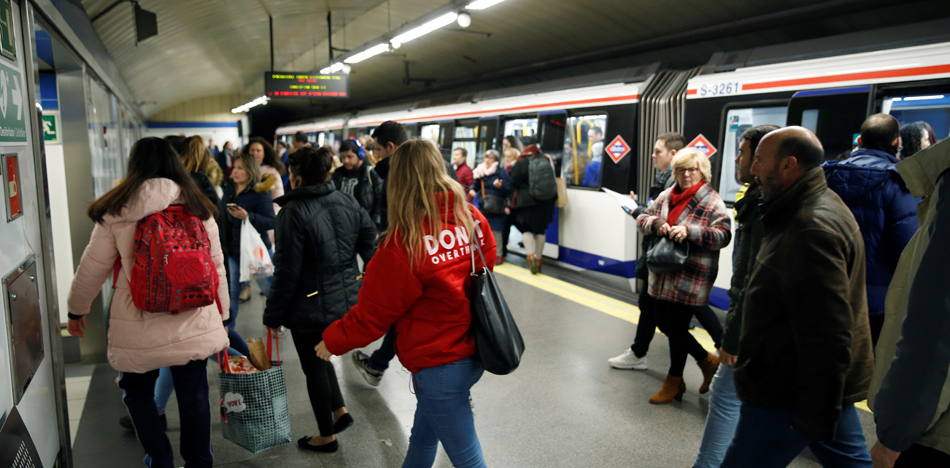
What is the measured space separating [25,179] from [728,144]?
519cm

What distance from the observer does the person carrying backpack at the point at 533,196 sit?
7.54m

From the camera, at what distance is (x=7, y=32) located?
2.31 meters

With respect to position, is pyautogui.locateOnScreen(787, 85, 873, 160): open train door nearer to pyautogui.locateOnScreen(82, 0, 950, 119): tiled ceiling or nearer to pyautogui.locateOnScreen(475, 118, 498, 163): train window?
pyautogui.locateOnScreen(82, 0, 950, 119): tiled ceiling

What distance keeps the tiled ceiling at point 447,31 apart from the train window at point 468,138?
7.75 ft

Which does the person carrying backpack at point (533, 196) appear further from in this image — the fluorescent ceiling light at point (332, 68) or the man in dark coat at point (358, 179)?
the fluorescent ceiling light at point (332, 68)

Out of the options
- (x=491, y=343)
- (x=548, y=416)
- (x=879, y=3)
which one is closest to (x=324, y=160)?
(x=491, y=343)

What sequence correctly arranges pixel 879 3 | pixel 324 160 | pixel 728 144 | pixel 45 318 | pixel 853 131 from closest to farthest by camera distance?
pixel 45 318, pixel 324 160, pixel 853 131, pixel 728 144, pixel 879 3

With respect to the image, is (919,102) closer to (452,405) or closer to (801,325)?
(801,325)

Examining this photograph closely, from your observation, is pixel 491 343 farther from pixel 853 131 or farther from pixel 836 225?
pixel 853 131

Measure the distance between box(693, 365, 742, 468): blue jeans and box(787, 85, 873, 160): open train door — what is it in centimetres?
295

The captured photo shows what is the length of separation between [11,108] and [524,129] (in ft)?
22.7

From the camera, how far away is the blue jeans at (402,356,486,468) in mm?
2129

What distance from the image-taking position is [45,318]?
2666 mm

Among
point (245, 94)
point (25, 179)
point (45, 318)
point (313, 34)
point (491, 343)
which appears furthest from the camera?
point (245, 94)
